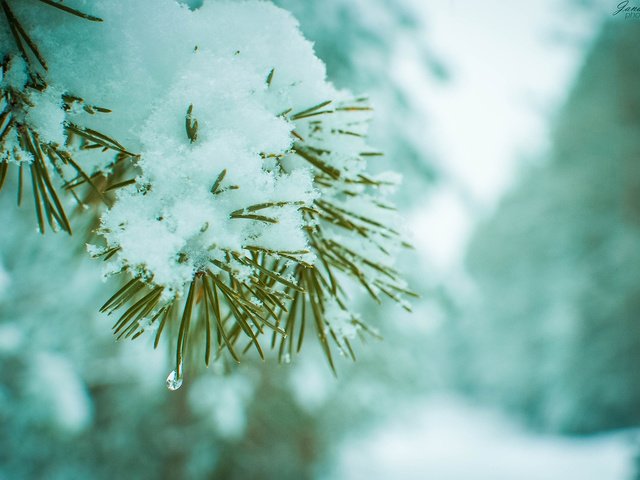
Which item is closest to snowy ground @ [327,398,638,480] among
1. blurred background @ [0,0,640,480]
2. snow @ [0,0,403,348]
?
blurred background @ [0,0,640,480]

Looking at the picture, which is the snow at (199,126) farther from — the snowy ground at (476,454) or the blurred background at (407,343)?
Result: the snowy ground at (476,454)

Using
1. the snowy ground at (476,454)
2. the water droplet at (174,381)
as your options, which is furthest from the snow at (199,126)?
the snowy ground at (476,454)

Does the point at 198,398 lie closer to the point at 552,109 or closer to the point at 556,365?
the point at 556,365

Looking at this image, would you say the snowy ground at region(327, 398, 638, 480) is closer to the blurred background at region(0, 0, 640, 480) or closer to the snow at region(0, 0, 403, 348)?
the blurred background at region(0, 0, 640, 480)

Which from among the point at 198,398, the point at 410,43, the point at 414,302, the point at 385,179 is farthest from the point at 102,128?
the point at 414,302

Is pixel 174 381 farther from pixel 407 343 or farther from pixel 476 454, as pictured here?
pixel 476 454

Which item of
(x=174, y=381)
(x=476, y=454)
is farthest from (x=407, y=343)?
(x=174, y=381)
